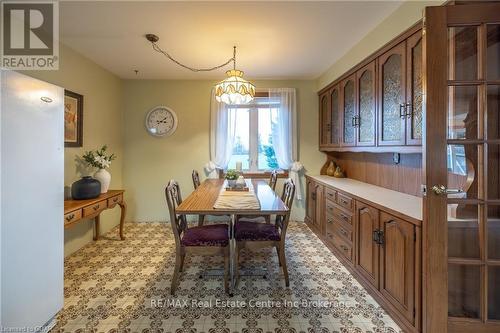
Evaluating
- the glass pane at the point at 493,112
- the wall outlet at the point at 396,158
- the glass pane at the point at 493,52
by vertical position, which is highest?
the glass pane at the point at 493,52

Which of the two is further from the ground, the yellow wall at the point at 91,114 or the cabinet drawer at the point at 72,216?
the yellow wall at the point at 91,114

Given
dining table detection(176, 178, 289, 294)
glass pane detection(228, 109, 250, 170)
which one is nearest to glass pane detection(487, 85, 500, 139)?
dining table detection(176, 178, 289, 294)

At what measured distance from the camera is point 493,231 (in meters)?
1.49

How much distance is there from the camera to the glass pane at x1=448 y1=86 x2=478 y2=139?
1.51 m

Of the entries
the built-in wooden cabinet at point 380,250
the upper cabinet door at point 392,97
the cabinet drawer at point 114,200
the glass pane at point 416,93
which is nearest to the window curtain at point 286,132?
the built-in wooden cabinet at point 380,250

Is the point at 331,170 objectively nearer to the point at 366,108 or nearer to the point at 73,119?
the point at 366,108

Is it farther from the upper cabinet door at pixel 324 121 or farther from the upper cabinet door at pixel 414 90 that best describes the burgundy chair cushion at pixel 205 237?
the upper cabinet door at pixel 324 121

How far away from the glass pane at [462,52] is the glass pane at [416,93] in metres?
0.40

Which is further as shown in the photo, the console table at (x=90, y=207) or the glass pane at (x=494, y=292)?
the console table at (x=90, y=207)

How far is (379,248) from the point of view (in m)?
2.01

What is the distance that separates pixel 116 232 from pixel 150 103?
218cm

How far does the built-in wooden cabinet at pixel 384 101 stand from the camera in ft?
6.55

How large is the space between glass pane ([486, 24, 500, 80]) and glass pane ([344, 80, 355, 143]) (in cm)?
158

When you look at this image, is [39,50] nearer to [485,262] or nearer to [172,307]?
[172,307]
